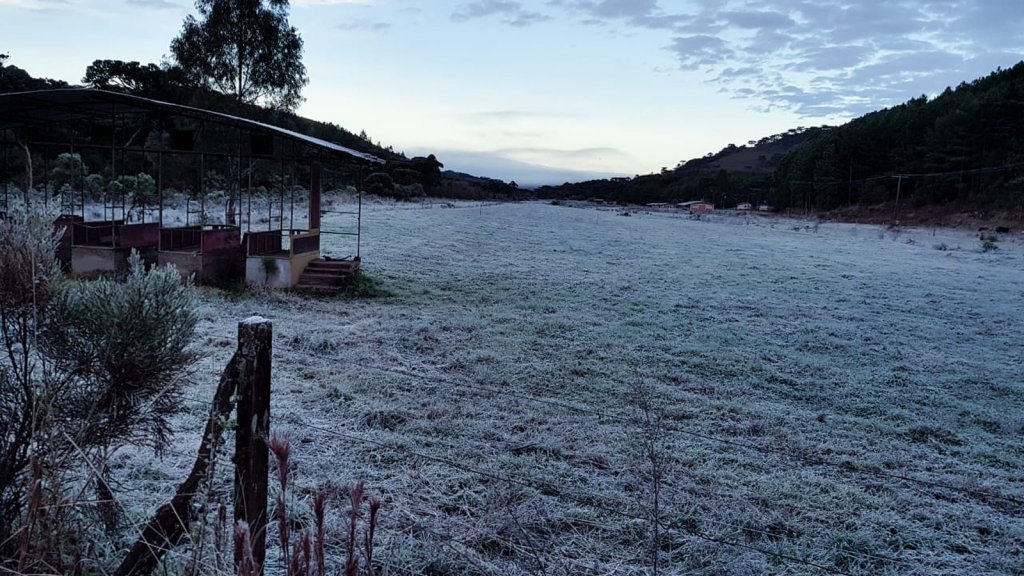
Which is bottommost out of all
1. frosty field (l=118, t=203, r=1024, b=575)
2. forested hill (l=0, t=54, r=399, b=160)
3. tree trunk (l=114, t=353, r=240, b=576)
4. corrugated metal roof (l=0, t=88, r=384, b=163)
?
frosty field (l=118, t=203, r=1024, b=575)

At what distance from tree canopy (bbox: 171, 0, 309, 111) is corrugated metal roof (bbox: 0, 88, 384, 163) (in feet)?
55.9

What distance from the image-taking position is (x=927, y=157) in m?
65.9

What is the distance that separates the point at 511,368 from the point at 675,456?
2839 millimetres

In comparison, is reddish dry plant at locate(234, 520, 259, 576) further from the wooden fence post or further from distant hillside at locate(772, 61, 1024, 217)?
distant hillside at locate(772, 61, 1024, 217)

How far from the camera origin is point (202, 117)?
11.1 metres

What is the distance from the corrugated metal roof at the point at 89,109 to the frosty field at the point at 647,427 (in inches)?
119

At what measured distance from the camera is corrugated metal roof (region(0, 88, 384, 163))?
33.9 feet

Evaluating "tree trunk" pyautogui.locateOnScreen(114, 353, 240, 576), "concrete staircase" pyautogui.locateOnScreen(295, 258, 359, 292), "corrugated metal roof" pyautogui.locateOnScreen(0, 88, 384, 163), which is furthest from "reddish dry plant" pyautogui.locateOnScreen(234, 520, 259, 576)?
"concrete staircase" pyautogui.locateOnScreen(295, 258, 359, 292)

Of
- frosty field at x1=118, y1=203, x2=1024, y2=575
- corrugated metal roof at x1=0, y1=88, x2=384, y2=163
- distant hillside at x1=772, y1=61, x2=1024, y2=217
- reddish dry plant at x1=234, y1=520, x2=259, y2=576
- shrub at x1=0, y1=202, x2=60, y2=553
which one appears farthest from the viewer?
distant hillside at x1=772, y1=61, x2=1024, y2=217

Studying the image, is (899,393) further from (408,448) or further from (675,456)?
(408,448)

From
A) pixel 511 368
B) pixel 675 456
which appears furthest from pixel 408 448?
pixel 511 368

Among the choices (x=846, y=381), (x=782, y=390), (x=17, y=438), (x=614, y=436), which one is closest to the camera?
(x=17, y=438)

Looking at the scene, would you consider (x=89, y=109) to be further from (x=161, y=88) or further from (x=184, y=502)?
(x=161, y=88)

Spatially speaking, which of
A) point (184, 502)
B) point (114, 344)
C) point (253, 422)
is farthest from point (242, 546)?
point (114, 344)
